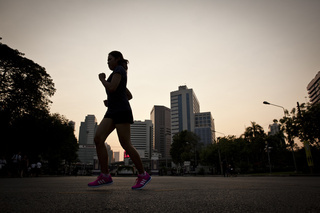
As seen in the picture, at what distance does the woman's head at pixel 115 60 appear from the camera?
3.79 m

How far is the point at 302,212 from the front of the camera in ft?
4.79

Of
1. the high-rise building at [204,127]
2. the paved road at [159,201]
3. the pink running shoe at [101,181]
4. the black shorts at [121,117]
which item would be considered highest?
the high-rise building at [204,127]

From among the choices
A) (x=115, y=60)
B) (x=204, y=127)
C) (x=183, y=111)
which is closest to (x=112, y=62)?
(x=115, y=60)

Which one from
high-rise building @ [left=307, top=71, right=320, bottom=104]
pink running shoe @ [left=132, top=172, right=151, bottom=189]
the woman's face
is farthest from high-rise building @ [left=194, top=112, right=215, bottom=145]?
the woman's face

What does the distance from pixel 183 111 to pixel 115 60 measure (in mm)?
149853

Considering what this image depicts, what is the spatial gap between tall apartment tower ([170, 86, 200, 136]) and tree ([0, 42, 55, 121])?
12536 cm

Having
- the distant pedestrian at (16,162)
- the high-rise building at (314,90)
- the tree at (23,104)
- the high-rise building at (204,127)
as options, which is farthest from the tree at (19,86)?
the high-rise building at (204,127)

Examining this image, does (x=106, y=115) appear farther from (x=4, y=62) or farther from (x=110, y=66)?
(x=4, y=62)

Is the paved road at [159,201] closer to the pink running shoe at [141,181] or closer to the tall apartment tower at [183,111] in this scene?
the pink running shoe at [141,181]

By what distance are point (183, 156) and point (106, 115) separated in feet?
203

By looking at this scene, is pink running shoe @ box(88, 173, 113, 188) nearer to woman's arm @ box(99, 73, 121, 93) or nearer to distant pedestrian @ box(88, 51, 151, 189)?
distant pedestrian @ box(88, 51, 151, 189)

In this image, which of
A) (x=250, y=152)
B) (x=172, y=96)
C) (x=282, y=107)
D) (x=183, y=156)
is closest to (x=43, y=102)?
(x=282, y=107)

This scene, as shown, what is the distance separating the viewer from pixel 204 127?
14775cm

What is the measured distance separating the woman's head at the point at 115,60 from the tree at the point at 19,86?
75.2 feet
